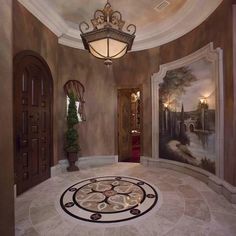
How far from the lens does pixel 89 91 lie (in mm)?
5941

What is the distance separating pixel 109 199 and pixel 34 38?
3893 millimetres

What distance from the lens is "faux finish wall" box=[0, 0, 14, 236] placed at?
5.41ft

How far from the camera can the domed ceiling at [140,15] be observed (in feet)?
13.2

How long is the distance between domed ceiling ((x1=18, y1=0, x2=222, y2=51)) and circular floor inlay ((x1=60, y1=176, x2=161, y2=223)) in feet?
13.5

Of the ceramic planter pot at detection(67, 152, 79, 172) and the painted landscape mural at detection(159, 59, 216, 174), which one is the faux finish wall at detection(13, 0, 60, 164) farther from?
the painted landscape mural at detection(159, 59, 216, 174)

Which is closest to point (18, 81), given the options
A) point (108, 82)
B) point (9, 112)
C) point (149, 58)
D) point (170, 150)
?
point (9, 112)

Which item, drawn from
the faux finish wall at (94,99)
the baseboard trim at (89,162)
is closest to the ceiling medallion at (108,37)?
the faux finish wall at (94,99)

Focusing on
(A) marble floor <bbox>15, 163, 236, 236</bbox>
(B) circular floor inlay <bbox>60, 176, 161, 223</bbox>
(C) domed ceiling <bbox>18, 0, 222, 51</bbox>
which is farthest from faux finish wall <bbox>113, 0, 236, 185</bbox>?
(B) circular floor inlay <bbox>60, 176, 161, 223</bbox>

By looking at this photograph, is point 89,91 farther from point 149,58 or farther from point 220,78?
point 220,78

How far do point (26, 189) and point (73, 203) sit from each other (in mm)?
1323

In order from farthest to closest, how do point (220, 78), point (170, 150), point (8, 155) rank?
1. point (170, 150)
2. point (220, 78)
3. point (8, 155)

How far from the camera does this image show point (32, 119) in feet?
13.3

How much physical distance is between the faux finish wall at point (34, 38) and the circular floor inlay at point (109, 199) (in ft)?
5.29

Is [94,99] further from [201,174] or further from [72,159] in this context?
[201,174]
